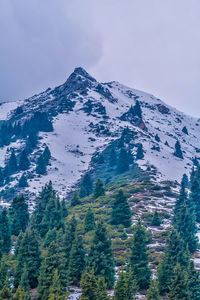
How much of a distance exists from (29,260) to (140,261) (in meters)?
11.4

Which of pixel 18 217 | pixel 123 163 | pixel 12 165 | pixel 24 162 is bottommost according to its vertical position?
pixel 18 217

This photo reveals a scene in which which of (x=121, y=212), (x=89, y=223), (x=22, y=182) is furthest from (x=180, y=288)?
(x=22, y=182)

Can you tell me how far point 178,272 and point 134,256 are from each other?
9.29m

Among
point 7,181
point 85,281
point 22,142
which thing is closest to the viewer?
point 85,281

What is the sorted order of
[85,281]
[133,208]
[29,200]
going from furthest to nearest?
1. [29,200]
2. [133,208]
3. [85,281]

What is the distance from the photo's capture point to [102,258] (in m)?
35.7

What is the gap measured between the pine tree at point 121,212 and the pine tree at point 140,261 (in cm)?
2604

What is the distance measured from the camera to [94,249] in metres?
36.8

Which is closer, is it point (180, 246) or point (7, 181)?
point (180, 246)

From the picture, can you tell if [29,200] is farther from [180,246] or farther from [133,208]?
[180,246]

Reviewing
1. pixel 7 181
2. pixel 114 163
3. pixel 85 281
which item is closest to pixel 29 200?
pixel 7 181

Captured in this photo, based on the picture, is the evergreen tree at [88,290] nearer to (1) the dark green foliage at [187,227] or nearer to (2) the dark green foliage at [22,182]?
(1) the dark green foliage at [187,227]

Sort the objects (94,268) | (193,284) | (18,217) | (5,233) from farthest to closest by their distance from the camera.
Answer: (18,217), (5,233), (94,268), (193,284)

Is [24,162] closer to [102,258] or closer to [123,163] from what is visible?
[123,163]
